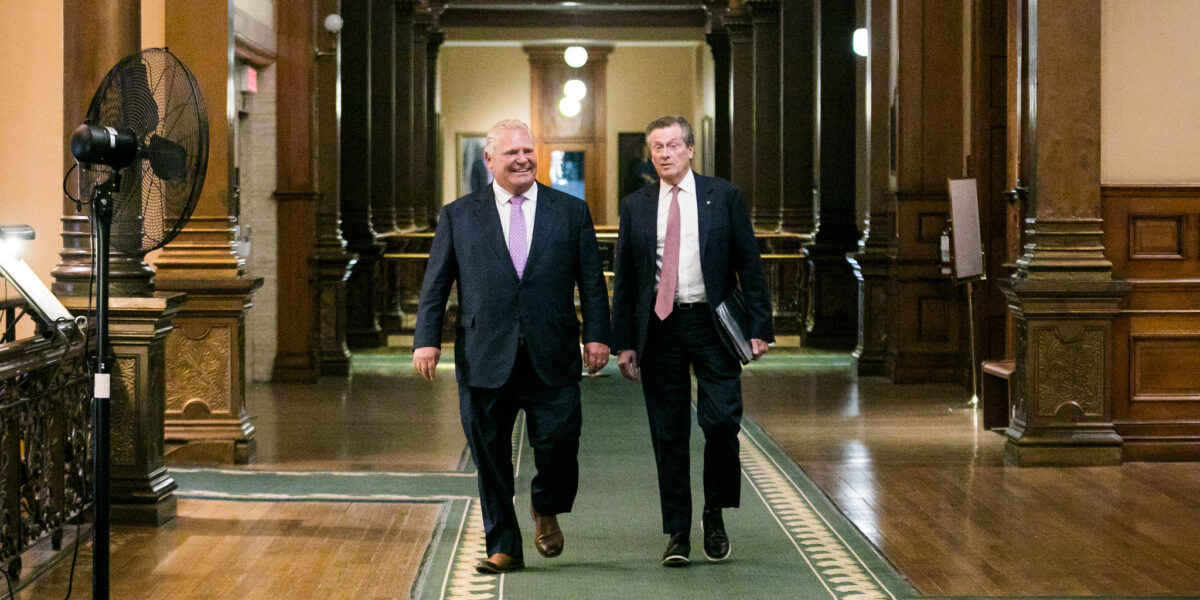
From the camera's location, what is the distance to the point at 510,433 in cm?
471

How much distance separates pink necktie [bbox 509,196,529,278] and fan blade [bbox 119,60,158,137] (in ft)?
4.01

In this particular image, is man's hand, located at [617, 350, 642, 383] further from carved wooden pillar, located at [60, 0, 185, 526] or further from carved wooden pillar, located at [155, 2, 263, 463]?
carved wooden pillar, located at [155, 2, 263, 463]

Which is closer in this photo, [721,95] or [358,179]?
[358,179]

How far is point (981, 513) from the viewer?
5734 millimetres

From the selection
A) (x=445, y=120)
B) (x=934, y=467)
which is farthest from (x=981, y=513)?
(x=445, y=120)

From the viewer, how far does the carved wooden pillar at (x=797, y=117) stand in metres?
15.0

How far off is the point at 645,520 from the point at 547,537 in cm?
87

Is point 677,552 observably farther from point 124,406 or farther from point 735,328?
point 124,406

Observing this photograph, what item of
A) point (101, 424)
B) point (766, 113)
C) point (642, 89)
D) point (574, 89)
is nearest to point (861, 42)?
point (766, 113)

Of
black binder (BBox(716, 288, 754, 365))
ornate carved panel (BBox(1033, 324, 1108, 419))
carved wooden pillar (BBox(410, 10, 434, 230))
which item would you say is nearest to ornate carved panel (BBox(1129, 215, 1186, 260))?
ornate carved panel (BBox(1033, 324, 1108, 419))

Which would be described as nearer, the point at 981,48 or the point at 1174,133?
the point at 1174,133

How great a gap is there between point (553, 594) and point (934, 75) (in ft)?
22.7

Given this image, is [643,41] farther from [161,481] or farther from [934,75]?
[161,481]

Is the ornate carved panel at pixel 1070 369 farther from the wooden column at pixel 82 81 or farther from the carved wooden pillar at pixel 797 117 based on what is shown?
the carved wooden pillar at pixel 797 117
